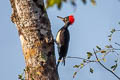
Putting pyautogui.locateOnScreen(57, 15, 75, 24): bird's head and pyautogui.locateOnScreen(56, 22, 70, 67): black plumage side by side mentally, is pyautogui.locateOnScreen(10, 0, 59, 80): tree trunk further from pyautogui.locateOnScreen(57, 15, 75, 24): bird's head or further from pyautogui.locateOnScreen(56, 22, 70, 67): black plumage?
pyautogui.locateOnScreen(57, 15, 75, 24): bird's head

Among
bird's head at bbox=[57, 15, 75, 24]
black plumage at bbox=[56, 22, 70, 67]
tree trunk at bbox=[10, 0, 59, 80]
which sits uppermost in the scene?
tree trunk at bbox=[10, 0, 59, 80]

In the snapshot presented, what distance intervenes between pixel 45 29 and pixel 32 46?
29cm

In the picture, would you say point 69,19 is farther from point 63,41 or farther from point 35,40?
point 35,40

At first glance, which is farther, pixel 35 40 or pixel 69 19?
pixel 69 19

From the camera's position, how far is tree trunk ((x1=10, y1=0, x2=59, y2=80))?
15.1ft

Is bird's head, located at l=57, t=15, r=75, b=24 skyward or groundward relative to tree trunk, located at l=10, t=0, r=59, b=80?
groundward

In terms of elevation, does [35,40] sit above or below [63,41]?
above

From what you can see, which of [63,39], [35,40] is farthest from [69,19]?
[35,40]

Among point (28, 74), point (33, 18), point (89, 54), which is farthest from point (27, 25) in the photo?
point (89, 54)

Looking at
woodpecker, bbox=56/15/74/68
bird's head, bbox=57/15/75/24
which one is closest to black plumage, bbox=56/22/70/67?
woodpecker, bbox=56/15/74/68

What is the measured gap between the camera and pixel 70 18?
9.12 metres

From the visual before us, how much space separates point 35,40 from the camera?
4.63m

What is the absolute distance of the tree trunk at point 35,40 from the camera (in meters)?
4.60

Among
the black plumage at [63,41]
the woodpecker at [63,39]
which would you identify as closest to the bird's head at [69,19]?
the woodpecker at [63,39]
